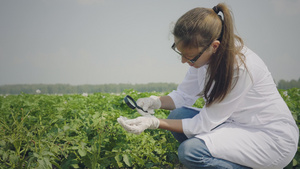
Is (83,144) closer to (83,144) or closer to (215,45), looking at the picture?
(83,144)

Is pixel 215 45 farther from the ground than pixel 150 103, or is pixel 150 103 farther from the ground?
pixel 215 45

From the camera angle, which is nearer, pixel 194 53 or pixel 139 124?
pixel 194 53

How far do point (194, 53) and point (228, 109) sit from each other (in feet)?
1.54

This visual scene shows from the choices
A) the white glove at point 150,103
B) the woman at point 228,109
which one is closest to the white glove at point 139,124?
the woman at point 228,109

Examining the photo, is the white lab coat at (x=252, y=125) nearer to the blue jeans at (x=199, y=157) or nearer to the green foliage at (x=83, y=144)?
the blue jeans at (x=199, y=157)

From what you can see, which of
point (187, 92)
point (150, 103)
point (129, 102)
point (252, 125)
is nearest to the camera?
point (252, 125)

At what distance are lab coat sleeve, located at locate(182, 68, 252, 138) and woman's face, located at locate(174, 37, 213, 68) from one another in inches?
9.7

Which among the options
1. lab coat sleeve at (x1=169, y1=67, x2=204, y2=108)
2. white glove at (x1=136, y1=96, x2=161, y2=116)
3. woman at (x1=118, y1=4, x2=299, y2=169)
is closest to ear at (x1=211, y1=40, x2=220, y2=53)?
woman at (x1=118, y1=4, x2=299, y2=169)

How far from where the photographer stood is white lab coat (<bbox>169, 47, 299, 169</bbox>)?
1.95 metres

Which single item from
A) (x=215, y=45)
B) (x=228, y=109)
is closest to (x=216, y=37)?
(x=215, y=45)

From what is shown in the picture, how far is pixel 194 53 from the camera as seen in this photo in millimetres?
1938

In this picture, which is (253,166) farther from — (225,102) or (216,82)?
(216,82)

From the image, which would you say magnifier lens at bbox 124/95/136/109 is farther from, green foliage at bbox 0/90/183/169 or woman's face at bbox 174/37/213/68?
woman's face at bbox 174/37/213/68

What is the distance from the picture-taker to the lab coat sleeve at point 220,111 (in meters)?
1.93
